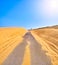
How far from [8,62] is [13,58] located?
1199 millimetres

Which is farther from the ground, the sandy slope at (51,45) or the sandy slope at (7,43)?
the sandy slope at (7,43)

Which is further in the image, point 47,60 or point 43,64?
point 47,60

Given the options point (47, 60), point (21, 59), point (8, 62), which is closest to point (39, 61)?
point (47, 60)

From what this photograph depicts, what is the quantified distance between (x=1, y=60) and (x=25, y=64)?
2.29m

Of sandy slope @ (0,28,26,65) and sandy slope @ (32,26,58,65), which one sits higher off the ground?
sandy slope @ (0,28,26,65)

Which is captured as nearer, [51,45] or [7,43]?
[51,45]

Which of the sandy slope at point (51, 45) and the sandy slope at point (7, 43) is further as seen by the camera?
the sandy slope at point (7, 43)

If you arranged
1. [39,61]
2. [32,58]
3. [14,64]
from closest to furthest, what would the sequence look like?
[14,64] < [39,61] < [32,58]

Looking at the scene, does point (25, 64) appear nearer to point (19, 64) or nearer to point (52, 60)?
point (19, 64)

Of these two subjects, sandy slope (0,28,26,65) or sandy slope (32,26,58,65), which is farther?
sandy slope (0,28,26,65)

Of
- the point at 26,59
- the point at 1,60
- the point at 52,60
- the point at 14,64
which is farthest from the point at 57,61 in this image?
the point at 1,60

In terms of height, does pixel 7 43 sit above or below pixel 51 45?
above

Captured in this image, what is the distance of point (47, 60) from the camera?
44.5 feet

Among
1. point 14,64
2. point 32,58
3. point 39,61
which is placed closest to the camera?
point 14,64
